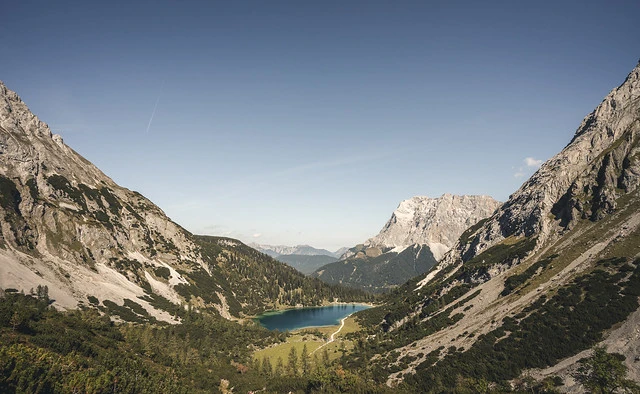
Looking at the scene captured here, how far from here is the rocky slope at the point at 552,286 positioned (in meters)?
90.1

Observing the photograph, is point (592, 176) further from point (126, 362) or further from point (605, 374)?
point (126, 362)

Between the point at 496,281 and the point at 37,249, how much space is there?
774 feet

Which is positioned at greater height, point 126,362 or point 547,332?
point 547,332

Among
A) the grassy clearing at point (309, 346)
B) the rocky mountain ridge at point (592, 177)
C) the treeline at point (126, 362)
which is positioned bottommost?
the grassy clearing at point (309, 346)

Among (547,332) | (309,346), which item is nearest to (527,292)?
(547,332)

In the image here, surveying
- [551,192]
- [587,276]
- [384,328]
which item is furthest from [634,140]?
[384,328]

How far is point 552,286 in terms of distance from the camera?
116 metres

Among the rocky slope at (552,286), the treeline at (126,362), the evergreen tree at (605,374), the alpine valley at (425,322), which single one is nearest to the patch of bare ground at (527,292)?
the rocky slope at (552,286)

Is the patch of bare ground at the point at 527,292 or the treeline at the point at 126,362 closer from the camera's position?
the treeline at the point at 126,362

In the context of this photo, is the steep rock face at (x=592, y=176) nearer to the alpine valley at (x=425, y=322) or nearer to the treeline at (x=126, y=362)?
the alpine valley at (x=425, y=322)

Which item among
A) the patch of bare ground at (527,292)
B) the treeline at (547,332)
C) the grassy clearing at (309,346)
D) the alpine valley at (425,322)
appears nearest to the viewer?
the alpine valley at (425,322)

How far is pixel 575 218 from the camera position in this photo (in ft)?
479

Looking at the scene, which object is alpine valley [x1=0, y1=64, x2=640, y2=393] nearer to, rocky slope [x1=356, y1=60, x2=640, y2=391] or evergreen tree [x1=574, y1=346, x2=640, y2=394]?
evergreen tree [x1=574, y1=346, x2=640, y2=394]

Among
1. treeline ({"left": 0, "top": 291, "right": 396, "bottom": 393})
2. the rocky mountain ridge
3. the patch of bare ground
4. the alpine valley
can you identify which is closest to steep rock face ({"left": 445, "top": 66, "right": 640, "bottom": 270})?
the rocky mountain ridge
